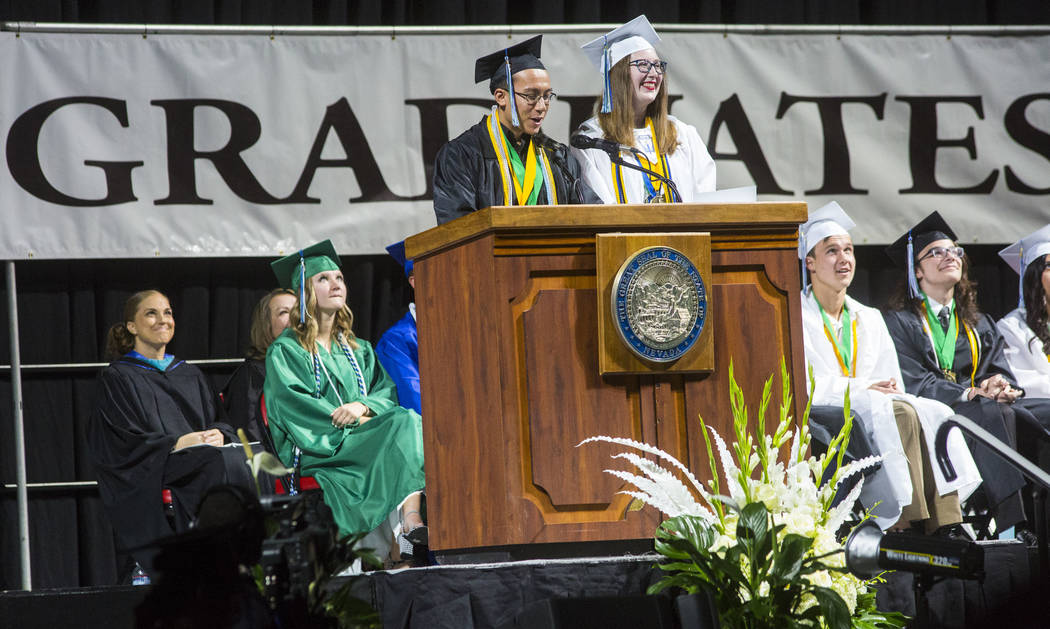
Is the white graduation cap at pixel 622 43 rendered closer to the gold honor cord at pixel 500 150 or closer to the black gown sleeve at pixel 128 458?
the gold honor cord at pixel 500 150

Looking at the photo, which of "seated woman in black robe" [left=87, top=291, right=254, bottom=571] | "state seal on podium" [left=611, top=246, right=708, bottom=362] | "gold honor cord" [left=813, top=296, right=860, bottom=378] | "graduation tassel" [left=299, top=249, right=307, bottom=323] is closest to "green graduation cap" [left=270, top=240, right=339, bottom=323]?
"graduation tassel" [left=299, top=249, right=307, bottom=323]

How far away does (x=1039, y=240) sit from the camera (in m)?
5.24

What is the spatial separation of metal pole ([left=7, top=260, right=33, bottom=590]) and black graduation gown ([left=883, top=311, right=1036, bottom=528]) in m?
3.63

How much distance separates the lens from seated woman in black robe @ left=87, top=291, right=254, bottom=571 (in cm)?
Answer: 436

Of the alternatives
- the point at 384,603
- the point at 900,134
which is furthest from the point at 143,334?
the point at 900,134

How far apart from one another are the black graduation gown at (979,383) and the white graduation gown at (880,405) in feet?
0.54

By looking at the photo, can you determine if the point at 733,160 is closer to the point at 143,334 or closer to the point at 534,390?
the point at 143,334

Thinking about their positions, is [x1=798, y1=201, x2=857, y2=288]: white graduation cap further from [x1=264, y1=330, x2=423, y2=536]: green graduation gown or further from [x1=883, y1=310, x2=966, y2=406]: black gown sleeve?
[x1=264, y1=330, x2=423, y2=536]: green graduation gown

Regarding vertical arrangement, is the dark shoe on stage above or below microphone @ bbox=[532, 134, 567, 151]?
below

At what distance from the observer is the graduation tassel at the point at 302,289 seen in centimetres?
475

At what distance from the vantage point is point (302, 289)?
4758 mm

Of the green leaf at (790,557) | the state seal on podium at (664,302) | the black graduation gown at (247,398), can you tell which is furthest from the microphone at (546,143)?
the black graduation gown at (247,398)

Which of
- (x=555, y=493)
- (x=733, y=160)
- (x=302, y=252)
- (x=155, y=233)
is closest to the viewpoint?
(x=555, y=493)

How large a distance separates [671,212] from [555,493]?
681 mm
